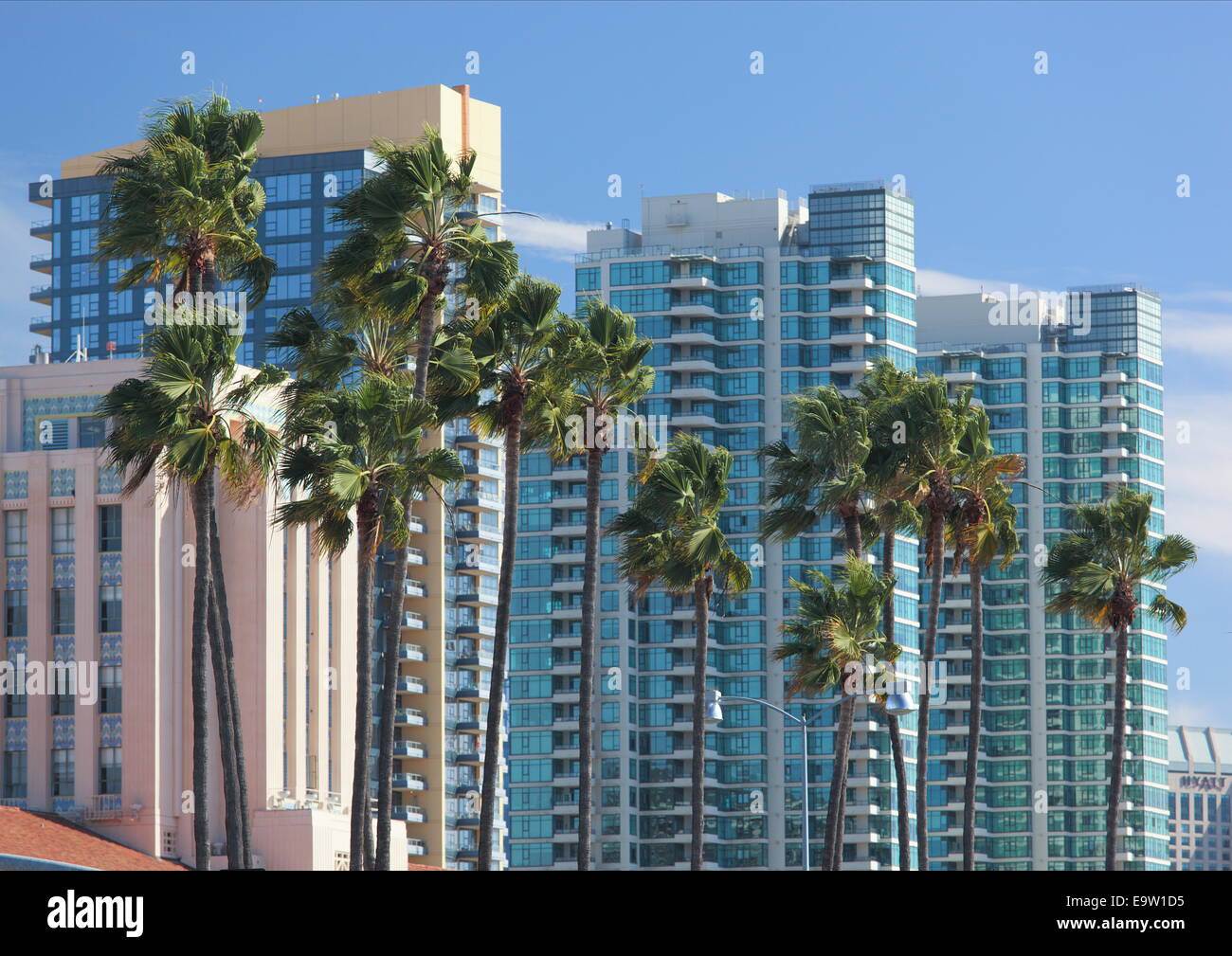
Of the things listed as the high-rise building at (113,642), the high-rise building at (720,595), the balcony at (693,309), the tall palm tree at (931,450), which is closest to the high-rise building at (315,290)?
the high-rise building at (720,595)

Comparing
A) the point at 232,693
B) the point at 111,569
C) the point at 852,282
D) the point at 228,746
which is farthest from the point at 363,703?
the point at 852,282

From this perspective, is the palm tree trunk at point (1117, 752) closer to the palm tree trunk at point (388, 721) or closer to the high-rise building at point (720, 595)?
the palm tree trunk at point (388, 721)

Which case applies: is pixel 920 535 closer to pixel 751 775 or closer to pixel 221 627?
pixel 221 627

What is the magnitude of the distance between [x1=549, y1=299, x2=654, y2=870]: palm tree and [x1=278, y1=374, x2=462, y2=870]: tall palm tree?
15.6ft

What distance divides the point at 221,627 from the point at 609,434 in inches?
483

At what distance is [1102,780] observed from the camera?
174000mm

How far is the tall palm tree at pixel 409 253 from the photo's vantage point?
53.4 metres

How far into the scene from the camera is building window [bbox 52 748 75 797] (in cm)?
8725

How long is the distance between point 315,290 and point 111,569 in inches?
1436

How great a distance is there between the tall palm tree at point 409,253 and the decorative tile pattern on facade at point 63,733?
3667cm

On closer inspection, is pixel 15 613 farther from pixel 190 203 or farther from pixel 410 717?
pixel 410 717

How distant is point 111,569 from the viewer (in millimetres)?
88125

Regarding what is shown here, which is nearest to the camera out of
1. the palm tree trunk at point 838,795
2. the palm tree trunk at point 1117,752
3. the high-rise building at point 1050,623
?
the palm tree trunk at point 838,795
